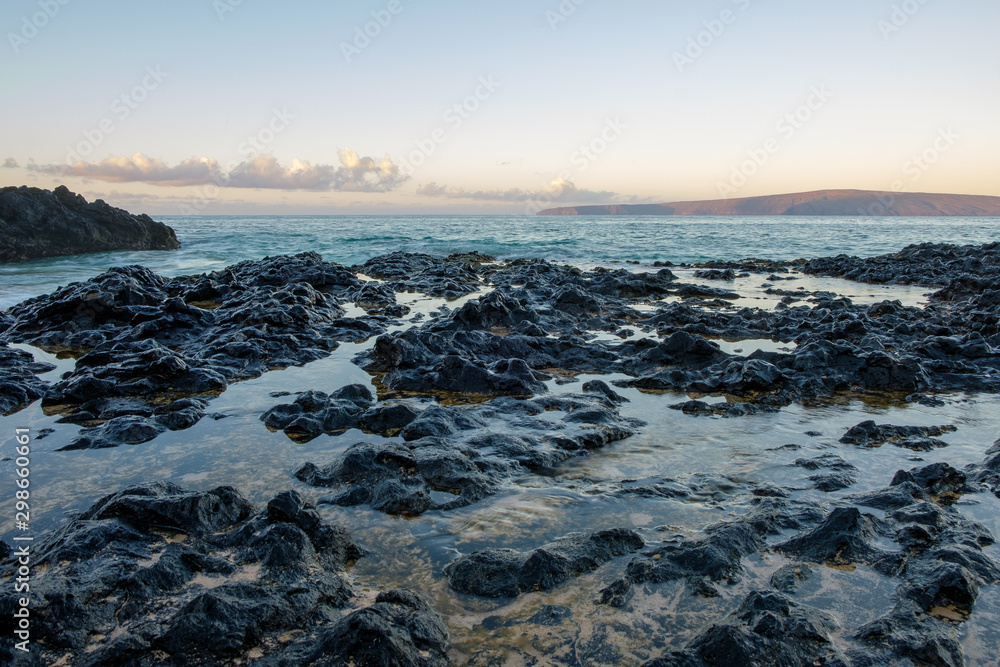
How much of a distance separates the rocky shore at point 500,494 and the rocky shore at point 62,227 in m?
16.1

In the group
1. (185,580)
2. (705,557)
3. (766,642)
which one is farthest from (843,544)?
(185,580)

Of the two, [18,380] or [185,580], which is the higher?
[185,580]

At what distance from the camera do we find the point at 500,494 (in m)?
3.33

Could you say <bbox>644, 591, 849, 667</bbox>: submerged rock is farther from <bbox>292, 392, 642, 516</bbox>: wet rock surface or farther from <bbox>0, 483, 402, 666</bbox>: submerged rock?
<bbox>292, 392, 642, 516</bbox>: wet rock surface

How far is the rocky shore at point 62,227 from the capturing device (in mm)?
19780

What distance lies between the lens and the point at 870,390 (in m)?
Result: 5.29

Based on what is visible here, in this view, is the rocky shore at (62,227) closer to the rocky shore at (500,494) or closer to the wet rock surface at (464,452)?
the rocky shore at (500,494)

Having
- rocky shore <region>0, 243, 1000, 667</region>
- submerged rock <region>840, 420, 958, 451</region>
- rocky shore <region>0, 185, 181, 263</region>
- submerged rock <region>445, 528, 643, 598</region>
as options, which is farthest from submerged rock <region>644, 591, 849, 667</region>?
rocky shore <region>0, 185, 181, 263</region>

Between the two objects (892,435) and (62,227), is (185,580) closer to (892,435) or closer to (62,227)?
(892,435)

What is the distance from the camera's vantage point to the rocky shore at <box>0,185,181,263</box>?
779 inches

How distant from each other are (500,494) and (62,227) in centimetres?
2473

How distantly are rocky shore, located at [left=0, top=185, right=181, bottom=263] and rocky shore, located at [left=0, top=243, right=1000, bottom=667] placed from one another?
16080 millimetres

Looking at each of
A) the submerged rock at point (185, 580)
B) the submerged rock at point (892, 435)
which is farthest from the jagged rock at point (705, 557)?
the submerged rock at point (892, 435)

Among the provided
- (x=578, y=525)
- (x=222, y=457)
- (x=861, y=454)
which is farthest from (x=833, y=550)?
(x=222, y=457)
